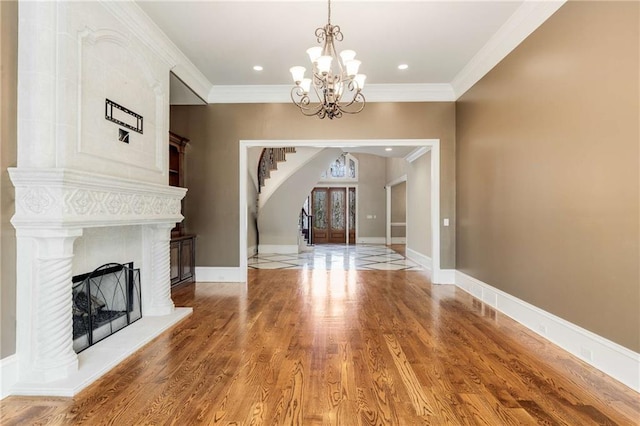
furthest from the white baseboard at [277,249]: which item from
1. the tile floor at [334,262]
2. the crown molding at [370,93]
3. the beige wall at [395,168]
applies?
the crown molding at [370,93]

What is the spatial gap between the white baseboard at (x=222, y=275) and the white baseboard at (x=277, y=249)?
425cm

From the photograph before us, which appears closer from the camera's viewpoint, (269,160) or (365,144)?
(365,144)

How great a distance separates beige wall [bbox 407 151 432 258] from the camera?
7215 millimetres

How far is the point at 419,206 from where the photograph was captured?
801 cm

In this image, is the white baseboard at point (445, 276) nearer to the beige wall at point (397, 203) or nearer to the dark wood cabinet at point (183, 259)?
the dark wood cabinet at point (183, 259)

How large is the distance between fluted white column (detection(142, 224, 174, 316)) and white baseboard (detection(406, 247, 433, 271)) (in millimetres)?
5022

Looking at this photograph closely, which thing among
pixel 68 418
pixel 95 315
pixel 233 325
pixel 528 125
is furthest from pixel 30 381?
pixel 528 125

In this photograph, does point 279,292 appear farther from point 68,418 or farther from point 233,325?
point 68,418

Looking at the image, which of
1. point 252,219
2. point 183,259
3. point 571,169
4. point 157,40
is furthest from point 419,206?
point 157,40

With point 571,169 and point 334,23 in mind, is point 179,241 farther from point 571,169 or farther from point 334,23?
point 571,169

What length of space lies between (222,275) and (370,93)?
12.9 ft

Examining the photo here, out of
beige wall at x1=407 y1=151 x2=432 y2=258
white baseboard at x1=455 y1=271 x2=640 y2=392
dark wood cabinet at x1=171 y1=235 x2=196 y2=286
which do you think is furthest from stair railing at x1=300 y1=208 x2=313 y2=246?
white baseboard at x1=455 y1=271 x2=640 y2=392

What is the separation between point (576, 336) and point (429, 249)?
4.37 m

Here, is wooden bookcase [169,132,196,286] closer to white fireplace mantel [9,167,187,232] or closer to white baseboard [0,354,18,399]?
white fireplace mantel [9,167,187,232]
